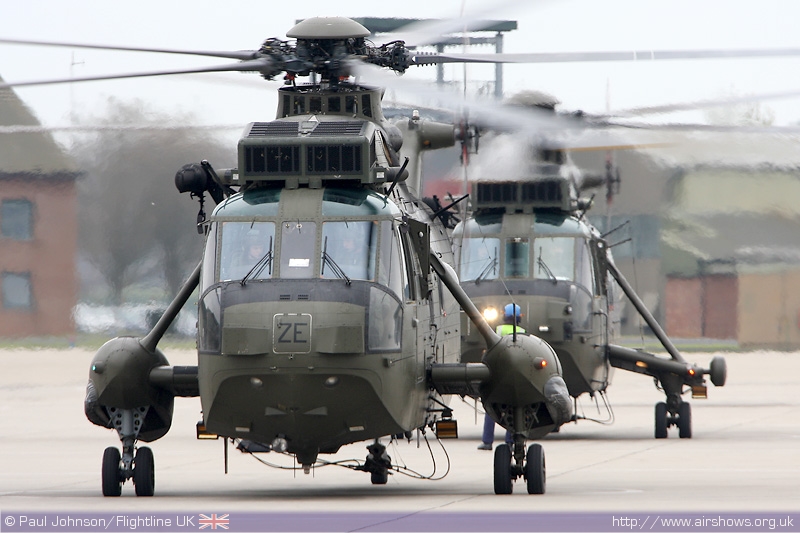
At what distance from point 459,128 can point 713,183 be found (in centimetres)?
797

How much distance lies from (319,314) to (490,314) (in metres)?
8.99

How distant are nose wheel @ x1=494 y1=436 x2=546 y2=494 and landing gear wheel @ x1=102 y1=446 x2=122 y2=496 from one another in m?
3.76

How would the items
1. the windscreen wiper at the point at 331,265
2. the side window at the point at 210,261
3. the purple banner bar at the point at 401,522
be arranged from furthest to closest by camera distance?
the side window at the point at 210,261 < the windscreen wiper at the point at 331,265 < the purple banner bar at the point at 401,522

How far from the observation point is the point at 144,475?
1564cm

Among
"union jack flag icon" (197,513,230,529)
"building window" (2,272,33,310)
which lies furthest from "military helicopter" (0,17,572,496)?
"building window" (2,272,33,310)

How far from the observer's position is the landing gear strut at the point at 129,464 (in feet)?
51.0

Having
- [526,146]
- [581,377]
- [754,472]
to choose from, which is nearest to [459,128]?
[526,146]

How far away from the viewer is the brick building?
27078 mm

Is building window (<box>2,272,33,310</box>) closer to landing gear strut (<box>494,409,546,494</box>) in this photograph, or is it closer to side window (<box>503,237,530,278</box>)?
side window (<box>503,237,530,278</box>)

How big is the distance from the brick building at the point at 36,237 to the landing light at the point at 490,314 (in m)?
8.45

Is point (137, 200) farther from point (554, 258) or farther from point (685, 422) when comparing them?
point (685, 422)

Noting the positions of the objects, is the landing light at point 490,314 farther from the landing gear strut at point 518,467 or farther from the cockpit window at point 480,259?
the landing gear strut at point 518,467

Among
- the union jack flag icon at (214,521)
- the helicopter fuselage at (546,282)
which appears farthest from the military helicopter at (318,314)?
the helicopter fuselage at (546,282)

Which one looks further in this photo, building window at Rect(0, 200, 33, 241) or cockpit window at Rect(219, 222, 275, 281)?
building window at Rect(0, 200, 33, 241)
